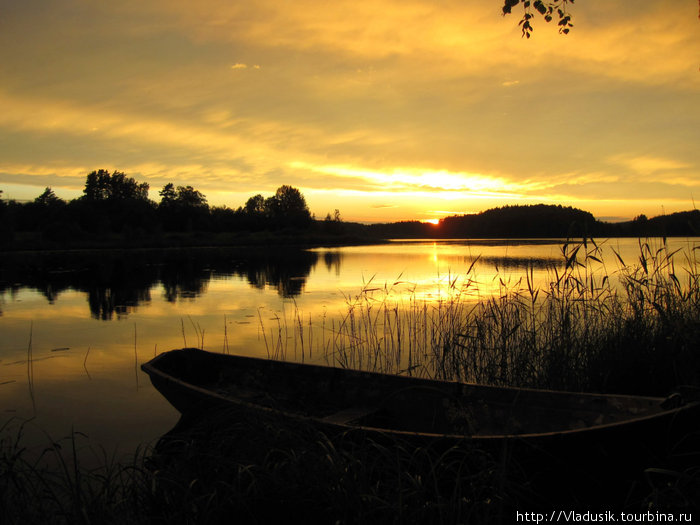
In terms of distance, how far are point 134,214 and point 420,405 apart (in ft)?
223

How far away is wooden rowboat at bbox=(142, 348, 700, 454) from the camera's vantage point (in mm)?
3209

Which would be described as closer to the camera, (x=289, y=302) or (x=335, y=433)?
(x=335, y=433)

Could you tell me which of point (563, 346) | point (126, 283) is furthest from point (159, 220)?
point (563, 346)

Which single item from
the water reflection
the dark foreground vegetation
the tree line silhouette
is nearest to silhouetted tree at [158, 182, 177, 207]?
the tree line silhouette

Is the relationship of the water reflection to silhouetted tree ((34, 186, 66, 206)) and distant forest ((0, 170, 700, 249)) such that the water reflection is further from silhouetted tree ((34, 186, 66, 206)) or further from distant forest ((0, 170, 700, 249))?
silhouetted tree ((34, 186, 66, 206))

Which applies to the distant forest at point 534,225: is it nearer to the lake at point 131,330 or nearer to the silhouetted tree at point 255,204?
the lake at point 131,330

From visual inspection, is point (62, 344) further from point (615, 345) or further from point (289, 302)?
point (615, 345)

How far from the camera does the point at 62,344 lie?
1014cm

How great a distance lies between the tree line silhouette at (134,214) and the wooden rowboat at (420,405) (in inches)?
2022

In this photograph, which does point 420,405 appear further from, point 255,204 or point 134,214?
point 255,204

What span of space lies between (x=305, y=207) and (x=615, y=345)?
83854 millimetres

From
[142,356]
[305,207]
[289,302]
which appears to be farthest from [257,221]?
[142,356]

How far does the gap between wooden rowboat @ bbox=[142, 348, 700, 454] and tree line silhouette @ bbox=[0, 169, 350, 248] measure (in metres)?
51.3

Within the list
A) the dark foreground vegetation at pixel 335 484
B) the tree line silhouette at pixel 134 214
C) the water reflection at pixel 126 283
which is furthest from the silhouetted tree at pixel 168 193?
the dark foreground vegetation at pixel 335 484
